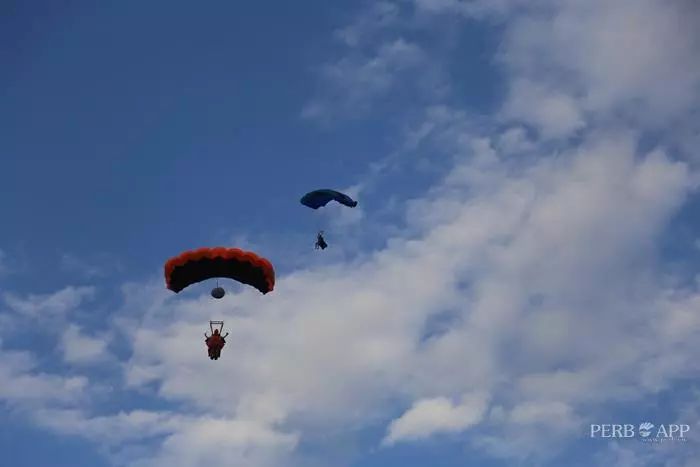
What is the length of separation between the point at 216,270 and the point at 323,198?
29.3 ft

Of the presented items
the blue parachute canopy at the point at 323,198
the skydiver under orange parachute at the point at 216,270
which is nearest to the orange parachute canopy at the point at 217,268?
the skydiver under orange parachute at the point at 216,270

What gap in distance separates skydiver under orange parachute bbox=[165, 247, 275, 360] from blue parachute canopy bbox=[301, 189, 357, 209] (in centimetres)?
526

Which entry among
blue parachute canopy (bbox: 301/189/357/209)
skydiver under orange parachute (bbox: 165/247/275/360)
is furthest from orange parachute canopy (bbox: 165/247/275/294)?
blue parachute canopy (bbox: 301/189/357/209)

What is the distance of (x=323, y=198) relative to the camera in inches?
2820

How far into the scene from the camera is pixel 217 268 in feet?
227

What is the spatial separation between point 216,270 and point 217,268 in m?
0.25

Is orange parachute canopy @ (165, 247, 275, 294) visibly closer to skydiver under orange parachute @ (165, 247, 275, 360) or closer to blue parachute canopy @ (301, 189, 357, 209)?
skydiver under orange parachute @ (165, 247, 275, 360)

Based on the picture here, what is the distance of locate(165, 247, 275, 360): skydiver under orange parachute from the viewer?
68.5 meters

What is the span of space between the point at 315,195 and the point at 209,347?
12.6 metres

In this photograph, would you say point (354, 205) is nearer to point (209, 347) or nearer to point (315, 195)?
point (315, 195)

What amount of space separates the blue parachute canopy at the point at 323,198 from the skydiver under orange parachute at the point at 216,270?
5265mm

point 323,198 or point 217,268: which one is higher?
point 323,198

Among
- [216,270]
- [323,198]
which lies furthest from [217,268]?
[323,198]

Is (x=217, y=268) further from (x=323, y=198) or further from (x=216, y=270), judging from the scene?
(x=323, y=198)
